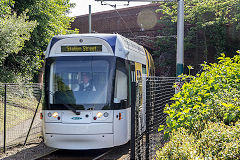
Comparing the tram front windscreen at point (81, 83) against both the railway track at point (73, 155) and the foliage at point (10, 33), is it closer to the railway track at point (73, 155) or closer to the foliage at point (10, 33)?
the railway track at point (73, 155)

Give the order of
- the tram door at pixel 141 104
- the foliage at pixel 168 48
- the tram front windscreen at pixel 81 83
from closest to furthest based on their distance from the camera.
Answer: the tram door at pixel 141 104
the tram front windscreen at pixel 81 83
the foliage at pixel 168 48

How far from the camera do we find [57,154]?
9.45 m

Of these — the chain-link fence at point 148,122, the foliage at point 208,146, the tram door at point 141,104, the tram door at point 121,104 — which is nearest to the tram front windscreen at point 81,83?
the tram door at point 121,104

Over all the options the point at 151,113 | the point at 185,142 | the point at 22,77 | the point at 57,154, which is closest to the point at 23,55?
the point at 22,77

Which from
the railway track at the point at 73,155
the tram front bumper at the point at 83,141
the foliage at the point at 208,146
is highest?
the foliage at the point at 208,146

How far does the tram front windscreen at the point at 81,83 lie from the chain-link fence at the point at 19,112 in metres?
1.56

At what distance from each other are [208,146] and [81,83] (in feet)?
16.8

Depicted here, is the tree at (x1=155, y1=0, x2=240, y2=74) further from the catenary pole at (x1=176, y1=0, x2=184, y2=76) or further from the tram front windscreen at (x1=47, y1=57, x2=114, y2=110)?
the tram front windscreen at (x1=47, y1=57, x2=114, y2=110)

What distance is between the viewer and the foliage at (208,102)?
4.54m

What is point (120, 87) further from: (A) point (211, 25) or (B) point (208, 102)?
(A) point (211, 25)

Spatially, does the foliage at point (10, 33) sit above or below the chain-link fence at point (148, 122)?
above

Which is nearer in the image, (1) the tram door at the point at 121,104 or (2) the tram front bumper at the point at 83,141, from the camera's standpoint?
(2) the tram front bumper at the point at 83,141

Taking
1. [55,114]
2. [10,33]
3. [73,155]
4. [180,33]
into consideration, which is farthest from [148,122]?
[10,33]

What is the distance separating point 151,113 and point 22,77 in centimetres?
1815
